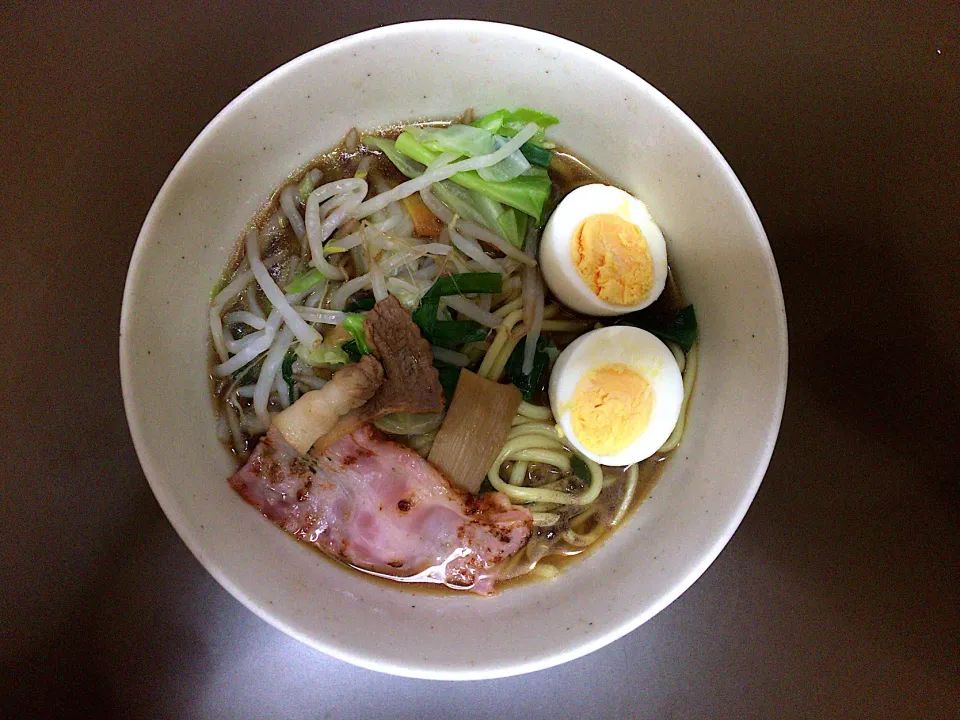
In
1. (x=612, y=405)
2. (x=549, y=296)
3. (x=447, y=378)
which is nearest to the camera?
(x=612, y=405)

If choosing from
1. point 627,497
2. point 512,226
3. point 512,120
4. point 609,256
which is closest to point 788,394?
point 627,497

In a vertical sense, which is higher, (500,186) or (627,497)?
(500,186)

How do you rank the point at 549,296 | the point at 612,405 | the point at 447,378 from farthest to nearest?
the point at 549,296 → the point at 447,378 → the point at 612,405

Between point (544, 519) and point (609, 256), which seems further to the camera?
point (544, 519)

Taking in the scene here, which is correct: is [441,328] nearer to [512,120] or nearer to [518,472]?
[518,472]

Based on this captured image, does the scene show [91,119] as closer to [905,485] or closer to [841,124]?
[841,124]

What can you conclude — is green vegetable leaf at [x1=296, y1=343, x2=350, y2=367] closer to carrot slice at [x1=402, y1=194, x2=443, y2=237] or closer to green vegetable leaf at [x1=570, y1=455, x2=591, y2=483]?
carrot slice at [x1=402, y1=194, x2=443, y2=237]

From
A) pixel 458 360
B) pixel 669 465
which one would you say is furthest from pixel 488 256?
pixel 669 465
